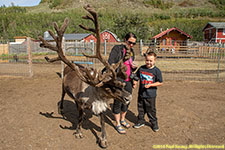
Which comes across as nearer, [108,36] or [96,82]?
[96,82]

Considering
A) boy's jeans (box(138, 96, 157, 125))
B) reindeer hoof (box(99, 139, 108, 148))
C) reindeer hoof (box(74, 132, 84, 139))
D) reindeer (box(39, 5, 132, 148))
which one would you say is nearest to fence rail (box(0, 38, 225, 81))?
boy's jeans (box(138, 96, 157, 125))

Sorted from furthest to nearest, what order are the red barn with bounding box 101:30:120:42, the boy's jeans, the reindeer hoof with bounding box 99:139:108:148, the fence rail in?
the red barn with bounding box 101:30:120:42 < the fence rail < the boy's jeans < the reindeer hoof with bounding box 99:139:108:148

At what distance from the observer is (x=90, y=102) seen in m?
3.69

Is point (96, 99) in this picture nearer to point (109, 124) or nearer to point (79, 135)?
point (79, 135)

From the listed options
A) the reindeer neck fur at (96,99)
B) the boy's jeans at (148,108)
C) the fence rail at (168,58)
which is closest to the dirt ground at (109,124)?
the boy's jeans at (148,108)

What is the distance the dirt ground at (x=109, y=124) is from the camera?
393cm

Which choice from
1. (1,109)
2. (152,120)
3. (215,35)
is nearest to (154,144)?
(152,120)

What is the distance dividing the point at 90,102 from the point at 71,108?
2.52 m

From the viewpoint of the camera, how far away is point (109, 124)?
484 centimetres

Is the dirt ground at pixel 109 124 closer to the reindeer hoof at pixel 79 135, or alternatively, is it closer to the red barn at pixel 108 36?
the reindeer hoof at pixel 79 135

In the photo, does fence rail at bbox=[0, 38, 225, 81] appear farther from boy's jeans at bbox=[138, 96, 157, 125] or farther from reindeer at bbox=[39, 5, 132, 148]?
reindeer at bbox=[39, 5, 132, 148]

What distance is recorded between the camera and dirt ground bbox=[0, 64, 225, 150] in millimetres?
3932

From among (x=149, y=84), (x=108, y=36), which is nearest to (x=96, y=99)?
(x=149, y=84)

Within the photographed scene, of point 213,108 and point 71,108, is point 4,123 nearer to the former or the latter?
point 71,108
